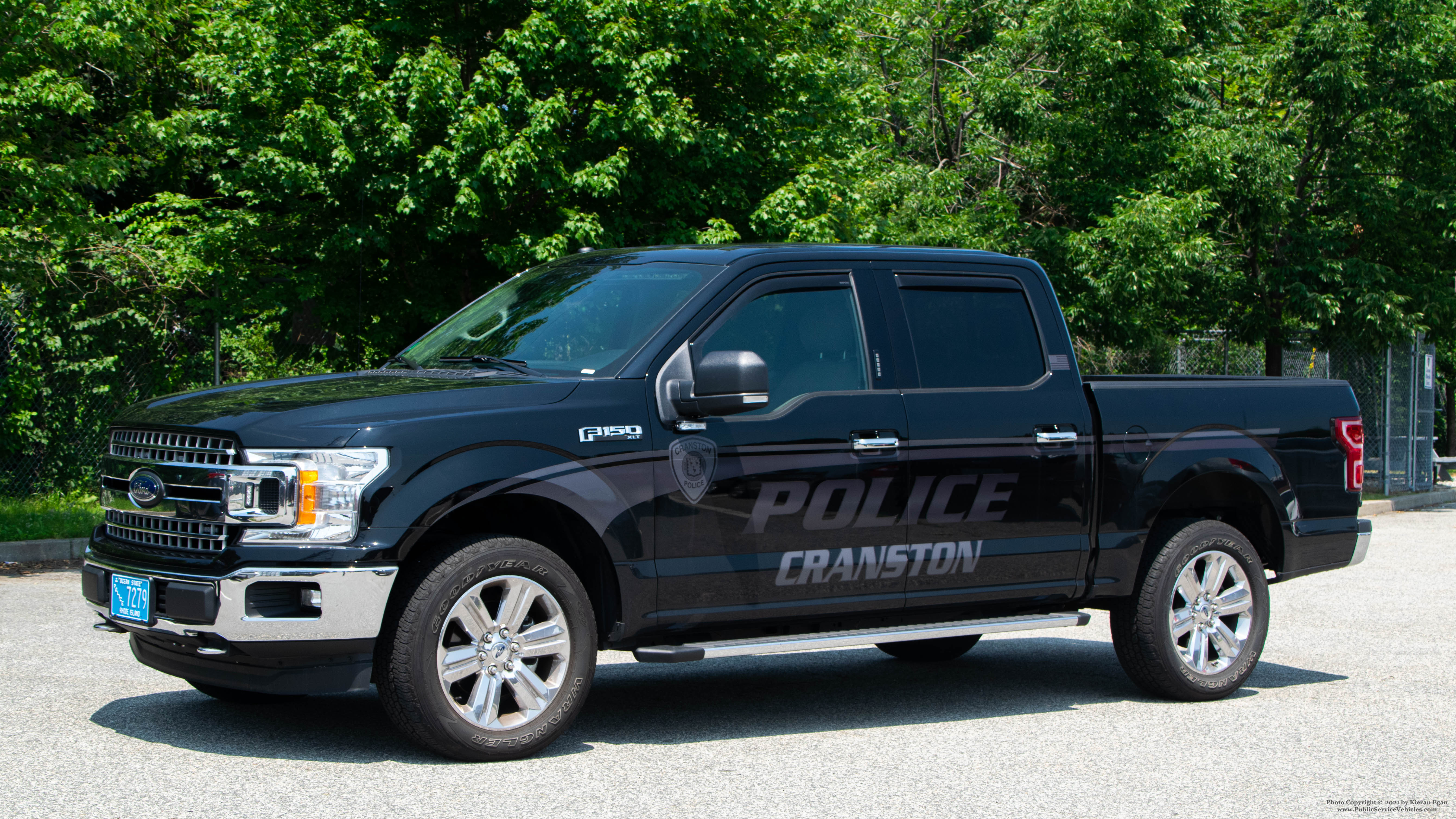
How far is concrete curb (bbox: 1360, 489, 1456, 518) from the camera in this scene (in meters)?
21.2

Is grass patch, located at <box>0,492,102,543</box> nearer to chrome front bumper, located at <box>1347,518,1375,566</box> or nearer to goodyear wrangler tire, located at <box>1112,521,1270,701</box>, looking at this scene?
goodyear wrangler tire, located at <box>1112,521,1270,701</box>

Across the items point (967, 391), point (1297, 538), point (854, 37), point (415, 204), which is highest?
point (854, 37)

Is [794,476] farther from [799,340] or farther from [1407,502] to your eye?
[1407,502]

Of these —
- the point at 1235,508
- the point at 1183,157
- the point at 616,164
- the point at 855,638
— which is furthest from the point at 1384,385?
the point at 855,638

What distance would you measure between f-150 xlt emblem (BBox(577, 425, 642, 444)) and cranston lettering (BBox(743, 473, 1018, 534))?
599 mm

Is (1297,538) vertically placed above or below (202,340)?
below

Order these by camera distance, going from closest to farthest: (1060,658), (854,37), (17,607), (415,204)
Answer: (1060,658)
(17,607)
(415,204)
(854,37)

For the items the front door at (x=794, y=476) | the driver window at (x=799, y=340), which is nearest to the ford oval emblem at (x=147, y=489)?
the front door at (x=794, y=476)

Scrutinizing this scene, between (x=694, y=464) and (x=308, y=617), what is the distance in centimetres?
163

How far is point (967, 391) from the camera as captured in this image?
6.62 m

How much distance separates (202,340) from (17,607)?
7.31 meters

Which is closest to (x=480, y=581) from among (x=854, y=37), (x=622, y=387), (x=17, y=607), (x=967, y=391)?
(x=622, y=387)

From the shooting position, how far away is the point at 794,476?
600cm

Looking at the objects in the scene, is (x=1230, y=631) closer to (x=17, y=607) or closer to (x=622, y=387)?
(x=622, y=387)
